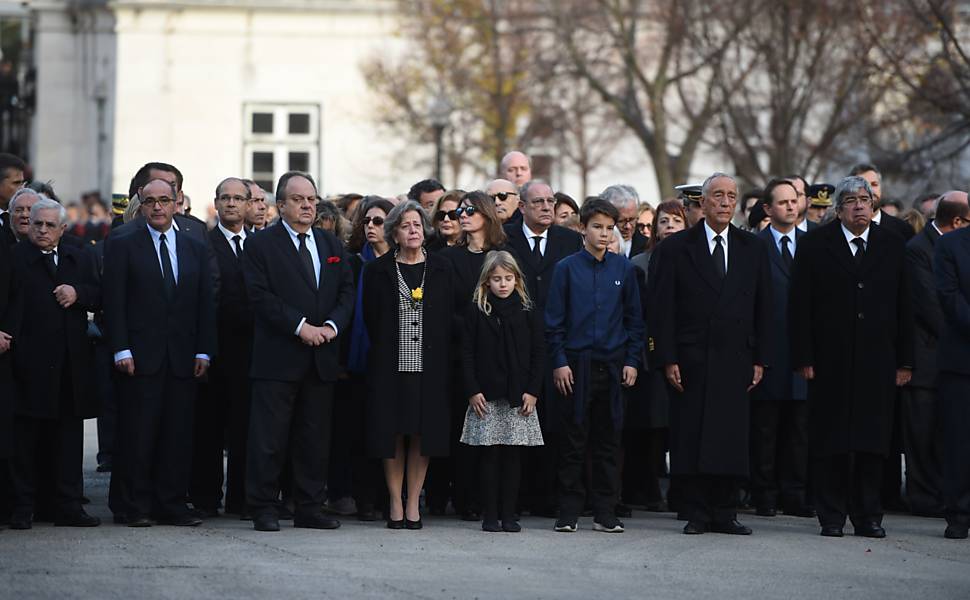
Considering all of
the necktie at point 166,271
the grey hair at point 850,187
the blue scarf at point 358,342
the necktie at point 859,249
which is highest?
the grey hair at point 850,187

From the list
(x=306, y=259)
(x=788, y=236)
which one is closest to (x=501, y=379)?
(x=306, y=259)

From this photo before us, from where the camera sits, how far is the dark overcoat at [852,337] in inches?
480

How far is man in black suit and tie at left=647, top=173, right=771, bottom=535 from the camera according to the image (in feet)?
40.0

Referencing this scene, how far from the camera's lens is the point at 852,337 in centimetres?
1227

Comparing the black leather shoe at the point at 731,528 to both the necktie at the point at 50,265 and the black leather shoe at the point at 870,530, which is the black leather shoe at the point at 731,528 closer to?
the black leather shoe at the point at 870,530

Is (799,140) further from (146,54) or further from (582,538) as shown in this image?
(582,538)

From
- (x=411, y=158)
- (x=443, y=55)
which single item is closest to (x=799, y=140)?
(x=443, y=55)

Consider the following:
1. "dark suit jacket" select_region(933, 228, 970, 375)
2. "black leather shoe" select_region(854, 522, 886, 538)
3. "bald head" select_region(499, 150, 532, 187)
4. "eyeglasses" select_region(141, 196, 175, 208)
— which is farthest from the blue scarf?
"dark suit jacket" select_region(933, 228, 970, 375)

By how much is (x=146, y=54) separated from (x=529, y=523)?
25703 mm

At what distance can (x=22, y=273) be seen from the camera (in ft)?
39.7

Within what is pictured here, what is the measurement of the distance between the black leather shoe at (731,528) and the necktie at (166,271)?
13.6 feet

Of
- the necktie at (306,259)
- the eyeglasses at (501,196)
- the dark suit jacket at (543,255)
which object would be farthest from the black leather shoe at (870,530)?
the necktie at (306,259)

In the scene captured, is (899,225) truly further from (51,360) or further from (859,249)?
(51,360)

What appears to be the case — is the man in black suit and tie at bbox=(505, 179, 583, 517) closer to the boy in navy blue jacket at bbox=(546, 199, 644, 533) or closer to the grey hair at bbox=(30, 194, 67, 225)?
the boy in navy blue jacket at bbox=(546, 199, 644, 533)
